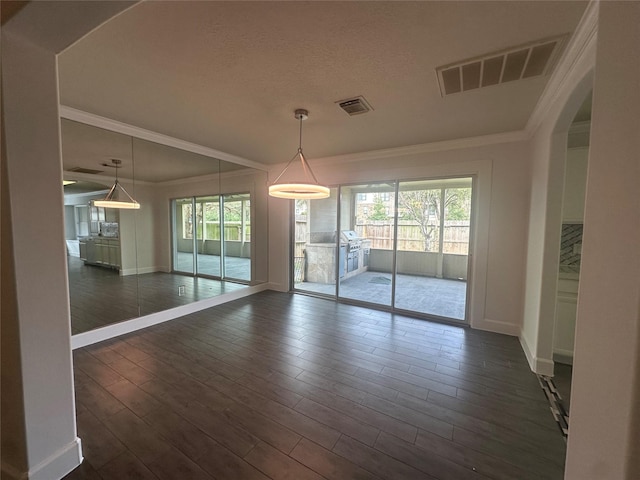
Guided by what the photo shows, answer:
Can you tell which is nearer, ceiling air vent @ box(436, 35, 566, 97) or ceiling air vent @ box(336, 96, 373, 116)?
ceiling air vent @ box(436, 35, 566, 97)

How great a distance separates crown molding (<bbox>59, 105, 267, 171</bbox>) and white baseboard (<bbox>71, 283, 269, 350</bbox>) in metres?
2.37

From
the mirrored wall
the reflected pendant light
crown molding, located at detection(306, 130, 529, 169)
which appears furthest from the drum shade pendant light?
the reflected pendant light

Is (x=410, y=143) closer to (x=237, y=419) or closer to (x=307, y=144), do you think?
(x=307, y=144)

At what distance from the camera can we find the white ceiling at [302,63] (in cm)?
140

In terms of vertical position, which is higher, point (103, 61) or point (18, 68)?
point (103, 61)

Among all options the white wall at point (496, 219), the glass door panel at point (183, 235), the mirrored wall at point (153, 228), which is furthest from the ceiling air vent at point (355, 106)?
the glass door panel at point (183, 235)

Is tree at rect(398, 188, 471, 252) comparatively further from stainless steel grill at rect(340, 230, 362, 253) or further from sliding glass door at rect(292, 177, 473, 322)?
stainless steel grill at rect(340, 230, 362, 253)

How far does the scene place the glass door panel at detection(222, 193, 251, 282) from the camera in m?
4.88

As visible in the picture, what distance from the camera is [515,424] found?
5.91 ft

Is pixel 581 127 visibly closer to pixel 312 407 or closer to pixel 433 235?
pixel 433 235

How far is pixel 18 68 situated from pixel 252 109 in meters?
1.65

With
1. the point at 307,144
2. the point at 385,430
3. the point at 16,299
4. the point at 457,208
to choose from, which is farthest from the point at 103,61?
the point at 457,208

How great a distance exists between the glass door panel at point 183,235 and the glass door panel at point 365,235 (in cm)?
279

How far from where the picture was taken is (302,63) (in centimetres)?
183
